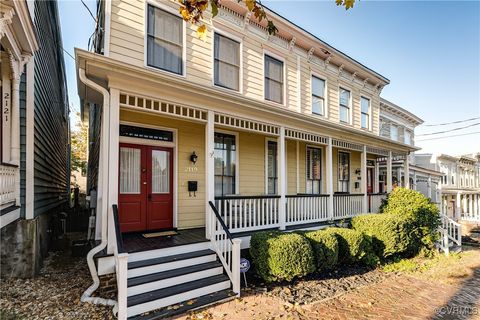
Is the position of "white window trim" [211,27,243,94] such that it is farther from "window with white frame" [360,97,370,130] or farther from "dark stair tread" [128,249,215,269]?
"window with white frame" [360,97,370,130]

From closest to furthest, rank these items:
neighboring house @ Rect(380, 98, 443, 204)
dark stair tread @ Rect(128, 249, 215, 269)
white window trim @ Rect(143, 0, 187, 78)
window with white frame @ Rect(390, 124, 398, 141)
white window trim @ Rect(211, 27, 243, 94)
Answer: dark stair tread @ Rect(128, 249, 215, 269) < white window trim @ Rect(143, 0, 187, 78) < white window trim @ Rect(211, 27, 243, 94) < neighboring house @ Rect(380, 98, 443, 204) < window with white frame @ Rect(390, 124, 398, 141)

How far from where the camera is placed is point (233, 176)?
8320mm

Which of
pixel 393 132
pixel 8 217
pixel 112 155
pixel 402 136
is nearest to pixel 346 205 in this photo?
pixel 112 155

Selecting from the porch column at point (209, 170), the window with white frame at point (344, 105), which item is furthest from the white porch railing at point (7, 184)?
the window with white frame at point (344, 105)

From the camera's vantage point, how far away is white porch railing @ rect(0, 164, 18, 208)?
3.94 meters

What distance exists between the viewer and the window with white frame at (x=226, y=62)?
26.0 ft

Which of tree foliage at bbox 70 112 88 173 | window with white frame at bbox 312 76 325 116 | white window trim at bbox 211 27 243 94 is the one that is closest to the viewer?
white window trim at bbox 211 27 243 94

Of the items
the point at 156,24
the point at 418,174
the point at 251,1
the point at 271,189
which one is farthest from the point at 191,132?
the point at 418,174

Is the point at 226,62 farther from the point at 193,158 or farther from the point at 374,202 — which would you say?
the point at 374,202

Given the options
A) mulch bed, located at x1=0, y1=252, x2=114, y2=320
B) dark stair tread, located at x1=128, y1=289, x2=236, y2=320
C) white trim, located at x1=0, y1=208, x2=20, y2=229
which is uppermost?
white trim, located at x1=0, y1=208, x2=20, y2=229

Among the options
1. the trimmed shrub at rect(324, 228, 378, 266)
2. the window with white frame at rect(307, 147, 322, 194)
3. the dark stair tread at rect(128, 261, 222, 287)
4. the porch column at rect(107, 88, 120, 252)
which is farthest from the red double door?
the window with white frame at rect(307, 147, 322, 194)

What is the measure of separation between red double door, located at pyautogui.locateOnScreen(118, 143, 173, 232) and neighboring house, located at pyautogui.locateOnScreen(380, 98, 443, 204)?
40.4ft

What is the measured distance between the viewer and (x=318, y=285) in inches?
234

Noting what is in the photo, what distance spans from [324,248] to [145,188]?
4623mm
